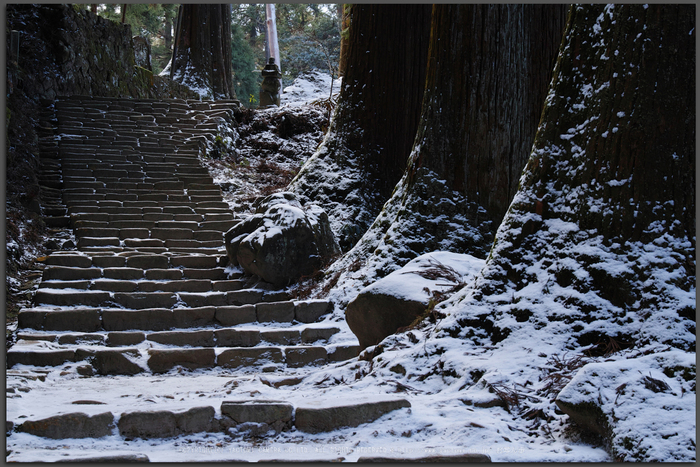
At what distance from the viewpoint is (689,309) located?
2.53 m

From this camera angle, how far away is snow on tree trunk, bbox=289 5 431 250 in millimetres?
7086

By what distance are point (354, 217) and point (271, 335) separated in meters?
2.44

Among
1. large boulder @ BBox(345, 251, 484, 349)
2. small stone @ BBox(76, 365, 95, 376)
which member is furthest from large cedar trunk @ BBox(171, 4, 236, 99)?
large boulder @ BBox(345, 251, 484, 349)

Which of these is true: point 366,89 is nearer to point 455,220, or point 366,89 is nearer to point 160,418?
point 455,220

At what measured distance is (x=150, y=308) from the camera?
5703 mm

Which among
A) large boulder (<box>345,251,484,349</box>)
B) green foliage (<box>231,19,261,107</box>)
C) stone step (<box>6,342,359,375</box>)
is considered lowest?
stone step (<box>6,342,359,375</box>)

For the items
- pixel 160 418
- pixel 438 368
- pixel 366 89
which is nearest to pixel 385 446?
pixel 438 368

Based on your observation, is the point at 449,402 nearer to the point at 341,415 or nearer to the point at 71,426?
the point at 341,415

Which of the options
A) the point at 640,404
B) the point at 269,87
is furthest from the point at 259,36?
the point at 640,404

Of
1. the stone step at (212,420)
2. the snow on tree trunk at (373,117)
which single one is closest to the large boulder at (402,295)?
the stone step at (212,420)

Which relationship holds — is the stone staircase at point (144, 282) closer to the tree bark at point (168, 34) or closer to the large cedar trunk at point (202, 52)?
the large cedar trunk at point (202, 52)

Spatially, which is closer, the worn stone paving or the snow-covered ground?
the snow-covered ground

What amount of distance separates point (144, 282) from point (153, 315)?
3.02ft

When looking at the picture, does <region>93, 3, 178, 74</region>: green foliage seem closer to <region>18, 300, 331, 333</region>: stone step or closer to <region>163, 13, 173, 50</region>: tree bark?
<region>163, 13, 173, 50</region>: tree bark
